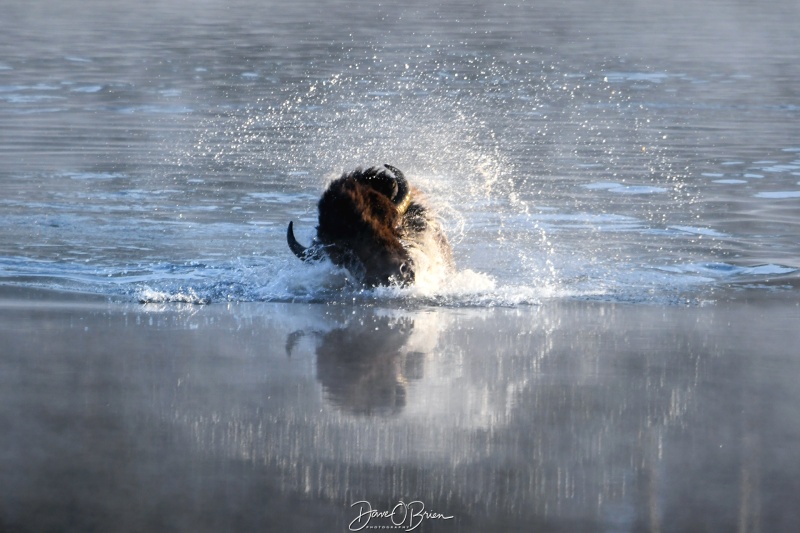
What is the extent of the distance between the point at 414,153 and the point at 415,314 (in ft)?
27.8

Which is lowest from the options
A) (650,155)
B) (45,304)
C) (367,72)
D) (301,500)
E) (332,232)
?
(301,500)

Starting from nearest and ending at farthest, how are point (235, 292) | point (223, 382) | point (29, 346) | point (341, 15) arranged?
point (223, 382) < point (29, 346) < point (235, 292) < point (341, 15)

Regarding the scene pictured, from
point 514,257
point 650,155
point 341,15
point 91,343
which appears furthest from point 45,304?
point 341,15

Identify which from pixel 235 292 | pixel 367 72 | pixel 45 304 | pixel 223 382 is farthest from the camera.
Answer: pixel 367 72

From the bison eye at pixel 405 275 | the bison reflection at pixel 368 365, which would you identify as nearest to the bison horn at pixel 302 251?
the bison eye at pixel 405 275

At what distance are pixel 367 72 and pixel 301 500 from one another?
21.6 meters

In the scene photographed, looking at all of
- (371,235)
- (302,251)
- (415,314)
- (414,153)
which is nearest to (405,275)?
(371,235)

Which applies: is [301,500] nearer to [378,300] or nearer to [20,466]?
[20,466]

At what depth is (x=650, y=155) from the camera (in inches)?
Result: 655

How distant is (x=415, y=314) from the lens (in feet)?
26.9

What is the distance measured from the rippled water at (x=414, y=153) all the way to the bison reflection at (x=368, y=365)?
1054 mm
